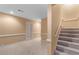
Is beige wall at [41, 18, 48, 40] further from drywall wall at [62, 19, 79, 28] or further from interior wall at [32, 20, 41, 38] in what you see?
drywall wall at [62, 19, 79, 28]

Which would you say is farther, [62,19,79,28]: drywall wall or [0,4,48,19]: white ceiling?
[62,19,79,28]: drywall wall

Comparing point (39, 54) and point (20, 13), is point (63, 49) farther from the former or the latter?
point (20, 13)

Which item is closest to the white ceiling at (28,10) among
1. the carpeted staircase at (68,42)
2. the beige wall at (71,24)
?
the beige wall at (71,24)

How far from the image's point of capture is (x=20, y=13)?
66.8 inches

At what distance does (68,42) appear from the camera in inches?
71.5

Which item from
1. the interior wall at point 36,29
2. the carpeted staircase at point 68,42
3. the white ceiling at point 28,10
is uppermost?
the white ceiling at point 28,10

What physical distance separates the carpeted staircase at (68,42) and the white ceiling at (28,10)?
0.53 metres

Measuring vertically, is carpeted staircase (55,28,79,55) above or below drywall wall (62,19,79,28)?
below

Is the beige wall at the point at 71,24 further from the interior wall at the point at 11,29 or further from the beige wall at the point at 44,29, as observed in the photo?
the interior wall at the point at 11,29

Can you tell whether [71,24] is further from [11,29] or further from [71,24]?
[11,29]

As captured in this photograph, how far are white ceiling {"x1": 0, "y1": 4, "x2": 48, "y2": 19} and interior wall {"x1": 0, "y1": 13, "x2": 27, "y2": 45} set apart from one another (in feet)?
0.29

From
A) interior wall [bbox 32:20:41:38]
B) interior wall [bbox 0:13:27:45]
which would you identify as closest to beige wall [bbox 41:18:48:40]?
interior wall [bbox 32:20:41:38]

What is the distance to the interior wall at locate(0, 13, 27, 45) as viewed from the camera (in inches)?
65.0

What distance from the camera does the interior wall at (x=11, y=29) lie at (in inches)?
65.0
